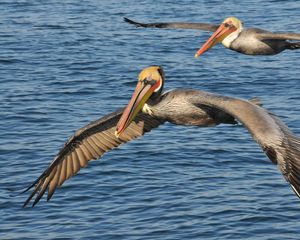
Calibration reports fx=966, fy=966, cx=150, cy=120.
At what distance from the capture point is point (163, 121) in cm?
1570

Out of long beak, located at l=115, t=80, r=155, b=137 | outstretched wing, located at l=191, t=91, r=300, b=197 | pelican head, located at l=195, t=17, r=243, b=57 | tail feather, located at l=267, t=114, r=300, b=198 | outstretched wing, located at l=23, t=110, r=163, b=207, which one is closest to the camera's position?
tail feather, located at l=267, t=114, r=300, b=198

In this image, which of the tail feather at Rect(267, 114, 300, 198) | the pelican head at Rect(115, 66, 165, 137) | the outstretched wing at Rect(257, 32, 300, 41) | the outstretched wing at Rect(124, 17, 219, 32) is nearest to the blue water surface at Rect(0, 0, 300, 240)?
the outstretched wing at Rect(124, 17, 219, 32)

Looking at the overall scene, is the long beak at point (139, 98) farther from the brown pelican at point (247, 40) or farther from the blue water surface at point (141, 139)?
the blue water surface at point (141, 139)

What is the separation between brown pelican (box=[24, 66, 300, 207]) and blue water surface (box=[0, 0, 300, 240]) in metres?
3.90

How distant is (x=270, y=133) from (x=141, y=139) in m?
13.3

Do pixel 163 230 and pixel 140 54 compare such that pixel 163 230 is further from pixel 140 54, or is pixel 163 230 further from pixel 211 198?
pixel 140 54

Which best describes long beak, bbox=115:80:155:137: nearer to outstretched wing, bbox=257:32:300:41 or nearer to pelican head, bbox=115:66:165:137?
pelican head, bbox=115:66:165:137

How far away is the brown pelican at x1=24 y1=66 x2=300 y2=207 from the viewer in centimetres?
1234

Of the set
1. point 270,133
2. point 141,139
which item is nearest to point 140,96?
point 270,133

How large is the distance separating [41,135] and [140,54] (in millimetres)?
9352

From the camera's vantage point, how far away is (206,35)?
123 ft

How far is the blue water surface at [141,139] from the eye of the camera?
20.5m

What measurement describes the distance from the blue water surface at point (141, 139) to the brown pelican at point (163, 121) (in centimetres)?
390

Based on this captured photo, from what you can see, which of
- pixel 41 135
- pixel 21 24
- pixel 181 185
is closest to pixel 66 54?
pixel 21 24
